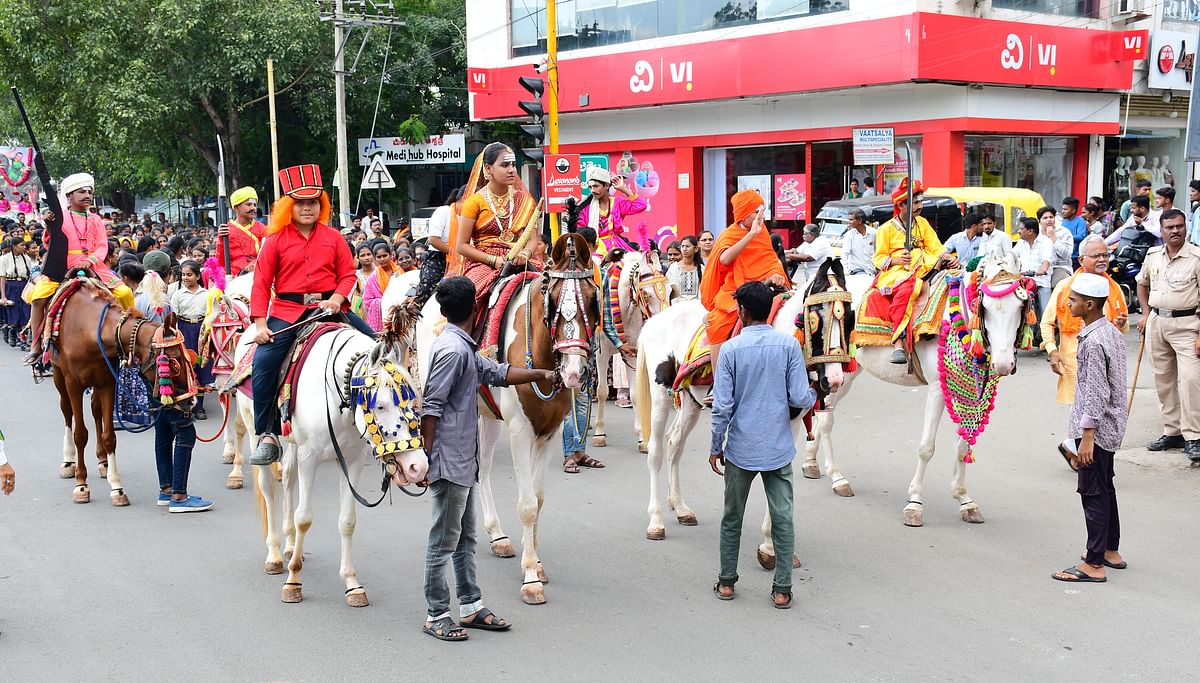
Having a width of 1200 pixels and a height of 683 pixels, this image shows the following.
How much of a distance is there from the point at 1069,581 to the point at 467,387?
3940mm

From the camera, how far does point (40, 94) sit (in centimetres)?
3069

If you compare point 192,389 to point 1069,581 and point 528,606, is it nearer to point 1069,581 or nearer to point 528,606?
point 528,606

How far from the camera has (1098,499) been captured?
21.5 ft

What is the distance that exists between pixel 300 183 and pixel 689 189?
1973 centimetres

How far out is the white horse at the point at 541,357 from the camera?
247 inches

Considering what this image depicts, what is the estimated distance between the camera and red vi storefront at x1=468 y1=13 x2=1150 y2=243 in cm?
2086

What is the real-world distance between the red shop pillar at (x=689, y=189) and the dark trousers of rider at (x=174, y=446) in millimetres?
18179

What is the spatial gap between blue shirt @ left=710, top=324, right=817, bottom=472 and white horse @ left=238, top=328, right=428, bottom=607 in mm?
1800

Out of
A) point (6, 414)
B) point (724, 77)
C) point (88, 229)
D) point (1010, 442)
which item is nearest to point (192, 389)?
point (88, 229)

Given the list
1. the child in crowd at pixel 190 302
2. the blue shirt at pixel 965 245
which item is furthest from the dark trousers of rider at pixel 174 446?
the blue shirt at pixel 965 245

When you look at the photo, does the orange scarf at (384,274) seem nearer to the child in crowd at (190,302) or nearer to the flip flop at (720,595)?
the child in crowd at (190,302)

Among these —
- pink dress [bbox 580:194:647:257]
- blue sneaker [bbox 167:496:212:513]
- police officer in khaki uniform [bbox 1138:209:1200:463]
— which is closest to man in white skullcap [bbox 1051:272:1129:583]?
police officer in khaki uniform [bbox 1138:209:1200:463]

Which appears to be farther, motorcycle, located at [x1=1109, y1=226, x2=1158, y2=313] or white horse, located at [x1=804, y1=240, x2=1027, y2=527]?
motorcycle, located at [x1=1109, y1=226, x2=1158, y2=313]

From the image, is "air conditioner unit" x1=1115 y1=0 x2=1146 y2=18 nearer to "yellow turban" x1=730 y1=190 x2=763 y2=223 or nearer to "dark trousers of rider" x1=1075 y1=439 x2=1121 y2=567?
"yellow turban" x1=730 y1=190 x2=763 y2=223
